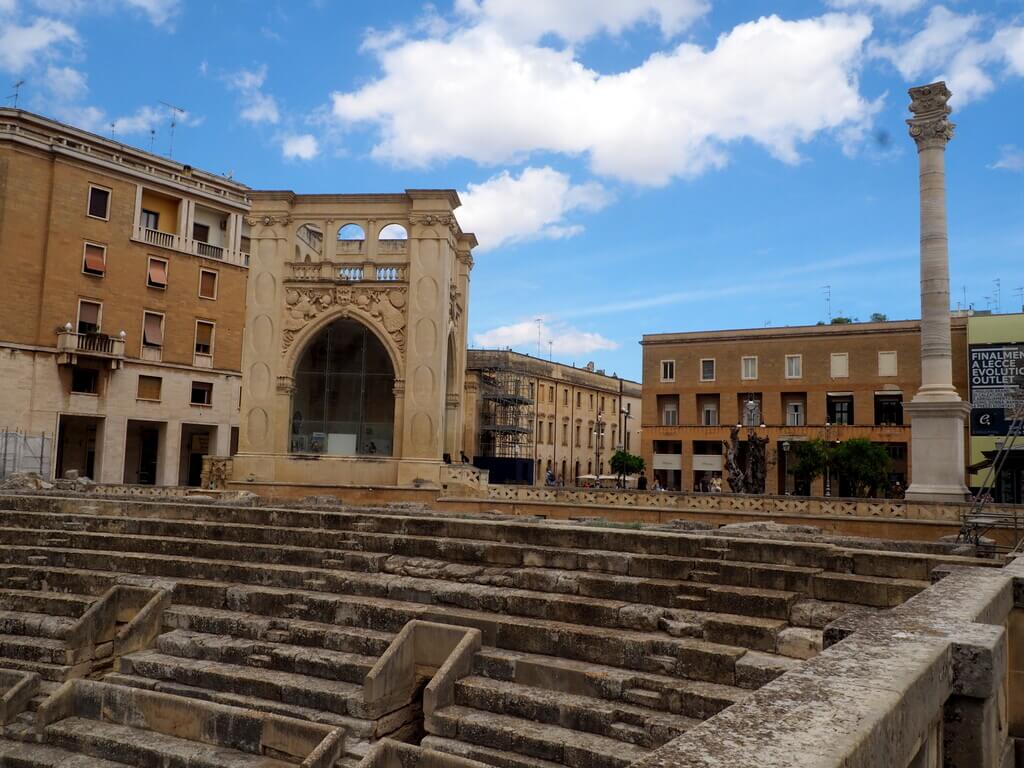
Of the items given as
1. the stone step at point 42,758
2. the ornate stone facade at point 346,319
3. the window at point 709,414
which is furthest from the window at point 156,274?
the window at point 709,414

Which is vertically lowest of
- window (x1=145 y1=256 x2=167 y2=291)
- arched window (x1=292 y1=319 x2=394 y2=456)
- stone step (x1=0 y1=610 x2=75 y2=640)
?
stone step (x1=0 y1=610 x2=75 y2=640)

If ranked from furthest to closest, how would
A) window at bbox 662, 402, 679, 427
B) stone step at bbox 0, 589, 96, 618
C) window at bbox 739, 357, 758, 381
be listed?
window at bbox 662, 402, 679, 427, window at bbox 739, 357, 758, 381, stone step at bbox 0, 589, 96, 618

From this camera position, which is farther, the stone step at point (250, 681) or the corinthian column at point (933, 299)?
the corinthian column at point (933, 299)

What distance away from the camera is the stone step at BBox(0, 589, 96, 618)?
32.8ft

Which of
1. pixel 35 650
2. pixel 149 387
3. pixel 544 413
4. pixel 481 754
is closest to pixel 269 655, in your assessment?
pixel 481 754

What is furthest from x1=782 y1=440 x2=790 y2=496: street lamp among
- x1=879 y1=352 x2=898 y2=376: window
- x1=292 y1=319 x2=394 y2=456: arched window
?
x1=292 y1=319 x2=394 y2=456: arched window

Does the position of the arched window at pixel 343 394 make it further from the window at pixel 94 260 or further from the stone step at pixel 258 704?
the stone step at pixel 258 704

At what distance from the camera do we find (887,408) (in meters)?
40.1

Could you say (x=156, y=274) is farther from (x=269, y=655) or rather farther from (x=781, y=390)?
(x=781, y=390)

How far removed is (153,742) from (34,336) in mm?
26580

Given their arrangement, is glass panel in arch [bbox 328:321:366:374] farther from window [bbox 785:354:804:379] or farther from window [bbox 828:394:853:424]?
window [bbox 828:394:853:424]

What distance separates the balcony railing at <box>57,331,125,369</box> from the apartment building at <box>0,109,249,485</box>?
5cm

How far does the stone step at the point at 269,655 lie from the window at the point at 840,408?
38.2 meters

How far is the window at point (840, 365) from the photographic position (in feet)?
134
